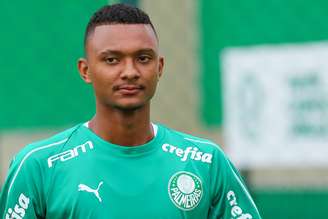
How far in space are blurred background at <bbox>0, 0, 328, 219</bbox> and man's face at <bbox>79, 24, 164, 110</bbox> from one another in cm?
262

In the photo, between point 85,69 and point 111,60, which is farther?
point 85,69

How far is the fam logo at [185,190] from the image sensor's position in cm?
394

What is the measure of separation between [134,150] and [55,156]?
0.88 ft

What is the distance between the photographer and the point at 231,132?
21.8ft

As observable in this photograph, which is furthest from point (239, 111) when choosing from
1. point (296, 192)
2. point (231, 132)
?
point (296, 192)

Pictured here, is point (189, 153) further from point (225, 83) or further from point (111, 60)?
point (225, 83)

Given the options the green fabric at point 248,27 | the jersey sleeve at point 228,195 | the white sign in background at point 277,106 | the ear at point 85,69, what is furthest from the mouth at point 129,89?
the green fabric at point 248,27

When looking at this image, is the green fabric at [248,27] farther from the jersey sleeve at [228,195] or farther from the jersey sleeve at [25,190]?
the jersey sleeve at [25,190]

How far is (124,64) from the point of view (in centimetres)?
384

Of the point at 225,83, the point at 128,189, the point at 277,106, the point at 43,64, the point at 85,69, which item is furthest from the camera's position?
the point at 43,64

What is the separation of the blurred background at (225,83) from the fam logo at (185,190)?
2474 mm

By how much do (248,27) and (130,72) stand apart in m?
3.07

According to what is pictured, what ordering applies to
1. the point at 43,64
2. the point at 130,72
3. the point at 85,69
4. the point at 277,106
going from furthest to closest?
the point at 43,64 < the point at 277,106 < the point at 85,69 < the point at 130,72

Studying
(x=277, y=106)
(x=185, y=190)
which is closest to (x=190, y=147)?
(x=185, y=190)
